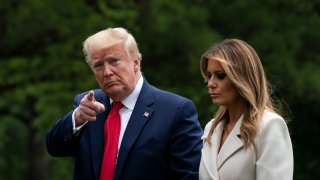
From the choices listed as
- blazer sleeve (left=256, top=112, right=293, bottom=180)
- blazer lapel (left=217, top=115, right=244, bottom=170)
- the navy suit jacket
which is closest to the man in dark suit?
the navy suit jacket

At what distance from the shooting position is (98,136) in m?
4.93

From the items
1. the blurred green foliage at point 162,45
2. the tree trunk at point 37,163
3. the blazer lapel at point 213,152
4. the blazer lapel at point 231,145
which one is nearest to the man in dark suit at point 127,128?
the blazer lapel at point 213,152

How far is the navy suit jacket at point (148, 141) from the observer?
15.8ft

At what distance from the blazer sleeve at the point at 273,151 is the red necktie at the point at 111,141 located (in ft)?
2.87

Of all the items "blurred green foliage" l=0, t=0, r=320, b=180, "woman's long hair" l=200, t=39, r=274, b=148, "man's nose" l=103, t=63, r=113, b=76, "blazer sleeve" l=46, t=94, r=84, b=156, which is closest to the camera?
"woman's long hair" l=200, t=39, r=274, b=148

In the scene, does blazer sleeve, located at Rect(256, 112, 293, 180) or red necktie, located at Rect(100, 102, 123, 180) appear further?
red necktie, located at Rect(100, 102, 123, 180)

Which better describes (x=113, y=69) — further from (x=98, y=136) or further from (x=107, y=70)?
(x=98, y=136)

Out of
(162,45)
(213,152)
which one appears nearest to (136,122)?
(213,152)

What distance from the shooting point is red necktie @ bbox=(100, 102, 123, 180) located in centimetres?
482

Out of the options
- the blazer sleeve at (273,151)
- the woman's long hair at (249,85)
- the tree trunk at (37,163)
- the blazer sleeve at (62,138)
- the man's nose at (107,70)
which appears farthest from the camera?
the tree trunk at (37,163)

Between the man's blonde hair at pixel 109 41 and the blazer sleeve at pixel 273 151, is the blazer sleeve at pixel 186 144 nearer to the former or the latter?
the man's blonde hair at pixel 109 41

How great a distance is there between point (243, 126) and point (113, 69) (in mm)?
801

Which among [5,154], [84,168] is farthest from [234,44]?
[5,154]

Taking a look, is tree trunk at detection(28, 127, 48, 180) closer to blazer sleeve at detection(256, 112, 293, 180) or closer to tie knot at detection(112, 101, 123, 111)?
tie knot at detection(112, 101, 123, 111)
